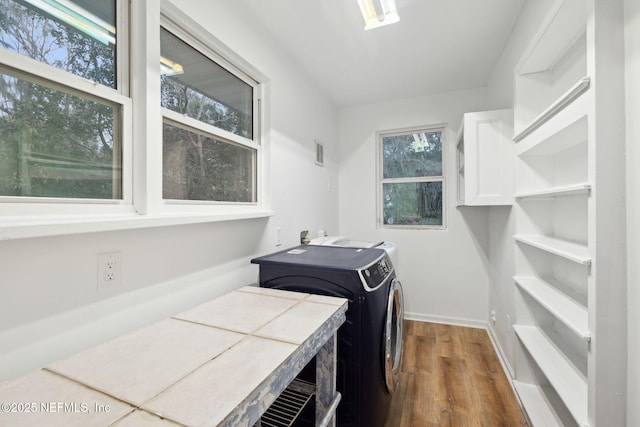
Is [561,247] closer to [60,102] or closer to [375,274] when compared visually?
[375,274]

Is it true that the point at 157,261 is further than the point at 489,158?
No

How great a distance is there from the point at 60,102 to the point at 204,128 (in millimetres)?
617

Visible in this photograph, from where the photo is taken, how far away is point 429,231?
324cm

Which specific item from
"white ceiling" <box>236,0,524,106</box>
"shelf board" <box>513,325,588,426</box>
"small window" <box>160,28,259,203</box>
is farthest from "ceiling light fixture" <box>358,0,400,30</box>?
"shelf board" <box>513,325,588,426</box>

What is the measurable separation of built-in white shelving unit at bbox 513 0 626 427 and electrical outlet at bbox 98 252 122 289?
1.81 meters

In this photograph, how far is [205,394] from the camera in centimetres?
66

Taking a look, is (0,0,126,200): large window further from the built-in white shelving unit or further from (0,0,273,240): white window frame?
the built-in white shelving unit

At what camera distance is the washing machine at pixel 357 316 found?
1319 mm

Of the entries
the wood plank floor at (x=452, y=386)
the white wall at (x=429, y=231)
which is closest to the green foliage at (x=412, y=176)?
the white wall at (x=429, y=231)

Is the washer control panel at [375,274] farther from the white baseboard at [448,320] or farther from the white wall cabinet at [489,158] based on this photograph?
the white baseboard at [448,320]

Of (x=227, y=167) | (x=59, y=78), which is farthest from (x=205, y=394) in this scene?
(x=227, y=167)

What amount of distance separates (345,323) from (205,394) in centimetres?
79

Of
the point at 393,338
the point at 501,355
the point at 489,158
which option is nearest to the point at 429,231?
the point at 489,158

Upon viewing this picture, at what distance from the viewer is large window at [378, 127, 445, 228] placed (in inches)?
129
